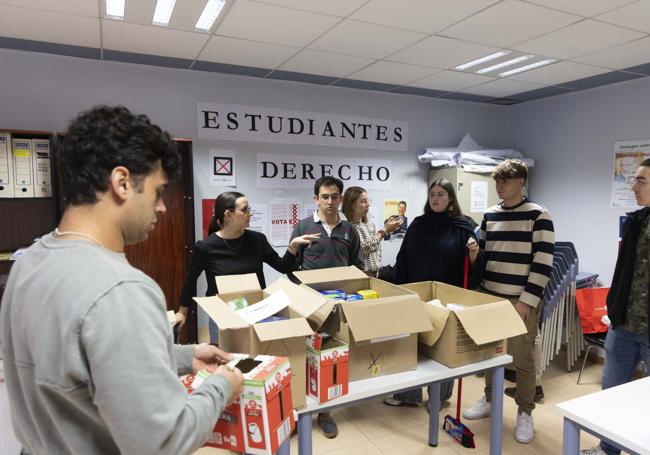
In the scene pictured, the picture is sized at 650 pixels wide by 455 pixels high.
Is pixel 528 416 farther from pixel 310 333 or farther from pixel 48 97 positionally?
pixel 48 97

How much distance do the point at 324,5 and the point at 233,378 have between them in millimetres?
1932

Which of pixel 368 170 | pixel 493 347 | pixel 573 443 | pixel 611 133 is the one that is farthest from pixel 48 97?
pixel 611 133

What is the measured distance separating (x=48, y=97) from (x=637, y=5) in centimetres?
363

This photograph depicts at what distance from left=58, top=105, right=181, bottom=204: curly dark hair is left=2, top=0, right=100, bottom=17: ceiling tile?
1787mm

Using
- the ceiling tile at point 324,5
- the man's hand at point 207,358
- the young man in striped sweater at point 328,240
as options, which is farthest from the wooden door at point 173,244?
the man's hand at point 207,358

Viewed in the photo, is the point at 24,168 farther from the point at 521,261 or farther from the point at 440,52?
the point at 521,261

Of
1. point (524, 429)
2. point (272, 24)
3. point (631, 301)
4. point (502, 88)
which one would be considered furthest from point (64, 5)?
point (502, 88)

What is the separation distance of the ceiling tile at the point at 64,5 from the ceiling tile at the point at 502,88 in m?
3.07

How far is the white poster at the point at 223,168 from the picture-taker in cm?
355

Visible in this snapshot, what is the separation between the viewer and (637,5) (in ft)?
7.29

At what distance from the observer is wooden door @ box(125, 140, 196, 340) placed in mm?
3240

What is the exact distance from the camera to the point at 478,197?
4.25 metres

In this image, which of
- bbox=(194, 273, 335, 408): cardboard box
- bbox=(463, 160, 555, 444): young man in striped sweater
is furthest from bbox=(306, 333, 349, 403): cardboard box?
bbox=(463, 160, 555, 444): young man in striped sweater

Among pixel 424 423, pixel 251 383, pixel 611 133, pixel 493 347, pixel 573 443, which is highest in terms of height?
pixel 611 133
